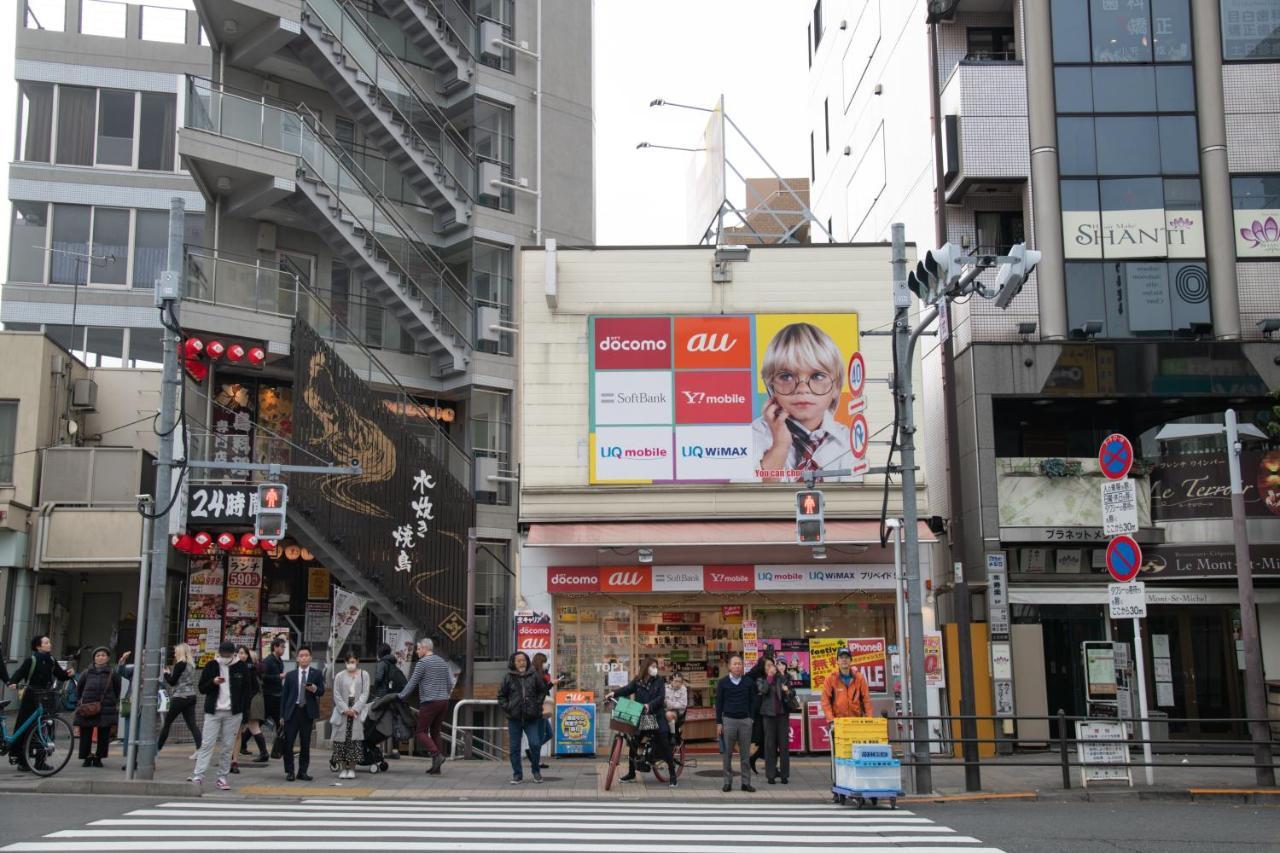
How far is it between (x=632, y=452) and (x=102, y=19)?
20.2 metres

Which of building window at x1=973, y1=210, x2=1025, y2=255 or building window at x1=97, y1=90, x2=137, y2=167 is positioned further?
building window at x1=97, y1=90, x2=137, y2=167

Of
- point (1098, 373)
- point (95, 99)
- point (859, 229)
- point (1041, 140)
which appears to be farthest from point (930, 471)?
point (95, 99)

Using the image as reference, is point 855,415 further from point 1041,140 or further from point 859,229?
point 859,229

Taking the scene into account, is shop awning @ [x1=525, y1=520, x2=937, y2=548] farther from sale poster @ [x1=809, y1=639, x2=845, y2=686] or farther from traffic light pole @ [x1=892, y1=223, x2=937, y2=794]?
traffic light pole @ [x1=892, y1=223, x2=937, y2=794]

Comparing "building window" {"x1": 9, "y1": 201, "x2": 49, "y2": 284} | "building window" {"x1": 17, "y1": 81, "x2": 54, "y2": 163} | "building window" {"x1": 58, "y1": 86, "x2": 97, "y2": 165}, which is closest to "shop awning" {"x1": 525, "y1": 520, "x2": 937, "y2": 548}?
"building window" {"x1": 9, "y1": 201, "x2": 49, "y2": 284}

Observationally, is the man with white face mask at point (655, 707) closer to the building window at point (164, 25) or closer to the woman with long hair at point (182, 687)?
the woman with long hair at point (182, 687)

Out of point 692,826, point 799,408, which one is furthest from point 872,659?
point 692,826

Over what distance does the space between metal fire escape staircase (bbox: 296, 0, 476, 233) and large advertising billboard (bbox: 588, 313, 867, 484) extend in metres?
8.61

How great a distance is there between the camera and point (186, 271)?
23656 millimetres

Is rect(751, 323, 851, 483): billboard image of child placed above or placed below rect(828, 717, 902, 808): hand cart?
above

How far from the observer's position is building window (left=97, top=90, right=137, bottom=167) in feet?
103

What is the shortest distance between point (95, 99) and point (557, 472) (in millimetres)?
18122

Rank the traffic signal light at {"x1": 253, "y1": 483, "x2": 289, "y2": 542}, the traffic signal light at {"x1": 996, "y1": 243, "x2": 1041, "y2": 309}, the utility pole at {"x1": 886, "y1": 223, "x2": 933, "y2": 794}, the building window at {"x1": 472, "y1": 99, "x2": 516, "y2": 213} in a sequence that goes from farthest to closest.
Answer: the building window at {"x1": 472, "y1": 99, "x2": 516, "y2": 213} < the traffic signal light at {"x1": 253, "y1": 483, "x2": 289, "y2": 542} < the utility pole at {"x1": 886, "y1": 223, "x2": 933, "y2": 794} < the traffic signal light at {"x1": 996, "y1": 243, "x2": 1041, "y2": 309}

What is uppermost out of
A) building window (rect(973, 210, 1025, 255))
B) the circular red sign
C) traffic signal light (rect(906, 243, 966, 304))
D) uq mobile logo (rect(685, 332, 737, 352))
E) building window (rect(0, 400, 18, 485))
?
building window (rect(973, 210, 1025, 255))
